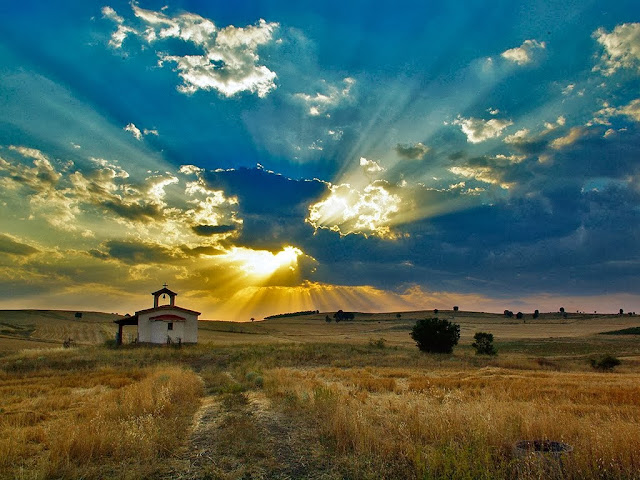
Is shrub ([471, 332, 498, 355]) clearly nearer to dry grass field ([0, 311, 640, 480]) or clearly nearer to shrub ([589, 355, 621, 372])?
shrub ([589, 355, 621, 372])

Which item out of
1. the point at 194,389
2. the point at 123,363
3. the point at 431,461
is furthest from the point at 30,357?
the point at 431,461

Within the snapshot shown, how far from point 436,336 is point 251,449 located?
129 feet

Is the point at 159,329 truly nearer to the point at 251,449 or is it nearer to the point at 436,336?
the point at 436,336

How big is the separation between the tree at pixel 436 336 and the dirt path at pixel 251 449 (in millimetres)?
35581

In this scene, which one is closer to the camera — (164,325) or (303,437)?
(303,437)

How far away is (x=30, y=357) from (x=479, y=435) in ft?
114

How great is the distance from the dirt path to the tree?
35.6 metres

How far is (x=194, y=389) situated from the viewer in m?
15.9

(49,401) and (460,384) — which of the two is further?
(460,384)

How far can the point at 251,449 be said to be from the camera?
7.87 m

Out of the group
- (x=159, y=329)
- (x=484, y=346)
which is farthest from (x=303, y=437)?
(x=484, y=346)

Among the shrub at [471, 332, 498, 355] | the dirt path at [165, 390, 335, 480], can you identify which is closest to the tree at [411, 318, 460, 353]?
the shrub at [471, 332, 498, 355]

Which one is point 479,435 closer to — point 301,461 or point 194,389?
point 301,461

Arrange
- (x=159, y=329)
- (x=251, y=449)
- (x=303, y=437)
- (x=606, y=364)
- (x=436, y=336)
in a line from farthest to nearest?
(x=159, y=329), (x=436, y=336), (x=606, y=364), (x=303, y=437), (x=251, y=449)
